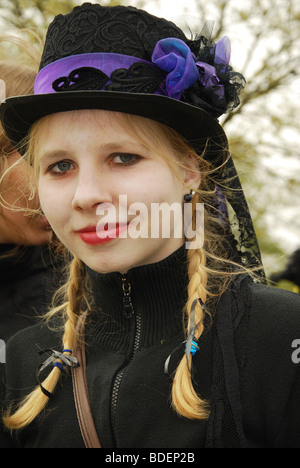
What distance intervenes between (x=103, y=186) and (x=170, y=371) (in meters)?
0.67

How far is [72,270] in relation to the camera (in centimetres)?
222

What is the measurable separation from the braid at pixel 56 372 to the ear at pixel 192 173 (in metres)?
0.61

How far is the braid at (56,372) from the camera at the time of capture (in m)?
1.93

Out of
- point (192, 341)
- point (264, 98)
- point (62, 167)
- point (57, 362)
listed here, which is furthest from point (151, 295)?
point (264, 98)

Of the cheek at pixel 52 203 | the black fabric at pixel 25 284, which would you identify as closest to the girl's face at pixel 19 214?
the black fabric at pixel 25 284

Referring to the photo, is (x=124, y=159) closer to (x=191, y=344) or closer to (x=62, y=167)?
(x=62, y=167)

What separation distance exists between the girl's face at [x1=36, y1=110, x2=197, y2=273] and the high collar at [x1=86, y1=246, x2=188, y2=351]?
86mm

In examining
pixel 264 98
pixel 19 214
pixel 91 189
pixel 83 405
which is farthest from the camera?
pixel 264 98

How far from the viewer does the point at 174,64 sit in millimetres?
1712

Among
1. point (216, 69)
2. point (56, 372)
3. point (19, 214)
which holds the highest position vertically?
point (216, 69)

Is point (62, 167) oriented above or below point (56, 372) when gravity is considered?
above

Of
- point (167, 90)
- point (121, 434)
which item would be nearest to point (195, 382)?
point (121, 434)

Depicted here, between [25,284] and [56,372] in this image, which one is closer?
[56,372]

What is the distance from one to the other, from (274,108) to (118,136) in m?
5.51
